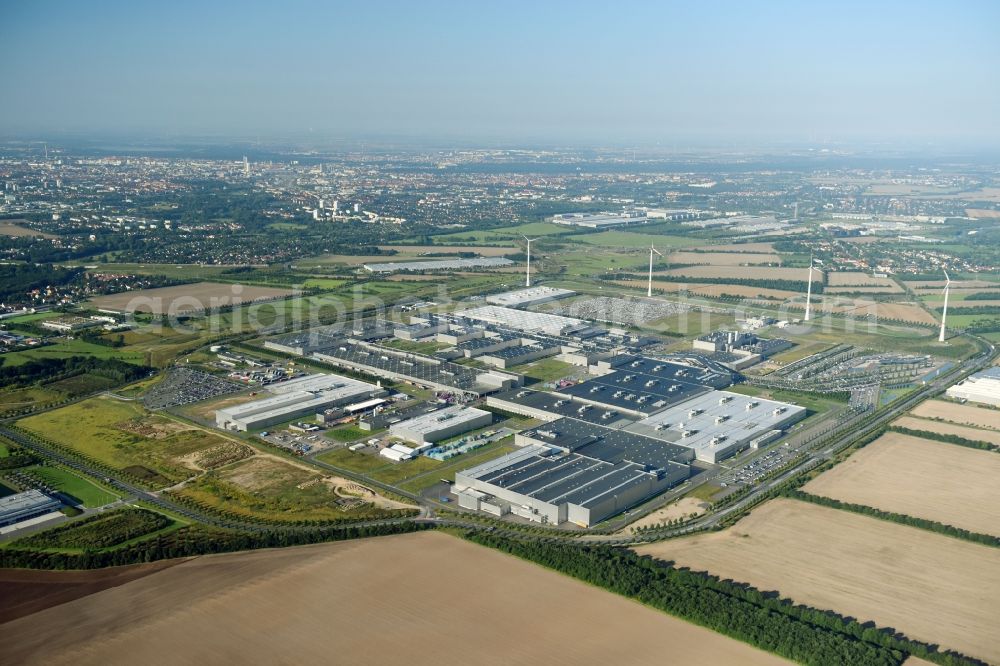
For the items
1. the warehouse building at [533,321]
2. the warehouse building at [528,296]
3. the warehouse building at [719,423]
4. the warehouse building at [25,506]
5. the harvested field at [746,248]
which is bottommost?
the warehouse building at [25,506]

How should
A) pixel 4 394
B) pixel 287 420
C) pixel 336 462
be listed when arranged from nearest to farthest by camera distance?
pixel 336 462 < pixel 287 420 < pixel 4 394

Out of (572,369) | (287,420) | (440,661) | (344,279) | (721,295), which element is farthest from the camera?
(344,279)

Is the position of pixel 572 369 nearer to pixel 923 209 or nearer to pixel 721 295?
pixel 721 295

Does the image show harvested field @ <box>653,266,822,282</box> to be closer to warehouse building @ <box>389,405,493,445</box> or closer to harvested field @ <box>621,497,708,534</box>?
warehouse building @ <box>389,405,493,445</box>

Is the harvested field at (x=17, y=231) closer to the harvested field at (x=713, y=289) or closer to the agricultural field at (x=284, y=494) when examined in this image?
the harvested field at (x=713, y=289)

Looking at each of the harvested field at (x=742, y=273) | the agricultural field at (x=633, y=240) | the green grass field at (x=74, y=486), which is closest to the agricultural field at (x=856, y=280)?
the harvested field at (x=742, y=273)

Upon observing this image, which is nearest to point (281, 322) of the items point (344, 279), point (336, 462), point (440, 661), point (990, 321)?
point (344, 279)
